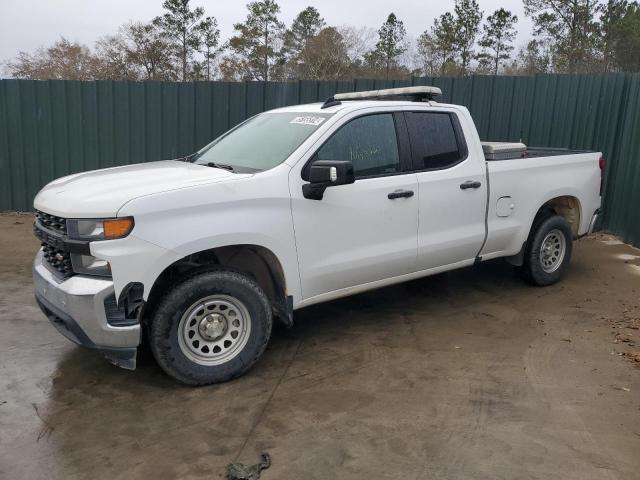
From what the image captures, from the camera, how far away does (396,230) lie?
192 inches

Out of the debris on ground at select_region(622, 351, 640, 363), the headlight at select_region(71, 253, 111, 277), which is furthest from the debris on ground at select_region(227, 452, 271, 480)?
the debris on ground at select_region(622, 351, 640, 363)

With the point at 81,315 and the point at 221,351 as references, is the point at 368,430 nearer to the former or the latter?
the point at 221,351

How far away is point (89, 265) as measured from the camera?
370cm

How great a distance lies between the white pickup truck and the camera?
3689 millimetres

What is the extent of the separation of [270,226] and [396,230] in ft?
4.00

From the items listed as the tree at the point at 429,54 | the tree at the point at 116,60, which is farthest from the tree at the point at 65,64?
the tree at the point at 429,54

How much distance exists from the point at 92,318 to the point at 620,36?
3462 cm

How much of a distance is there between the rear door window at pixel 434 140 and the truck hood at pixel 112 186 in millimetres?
1691

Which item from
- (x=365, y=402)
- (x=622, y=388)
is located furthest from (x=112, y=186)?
(x=622, y=388)

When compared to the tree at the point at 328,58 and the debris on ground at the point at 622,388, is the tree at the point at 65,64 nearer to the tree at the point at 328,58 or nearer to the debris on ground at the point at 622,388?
the tree at the point at 328,58

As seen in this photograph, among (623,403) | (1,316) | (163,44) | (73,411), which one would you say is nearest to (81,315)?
(73,411)

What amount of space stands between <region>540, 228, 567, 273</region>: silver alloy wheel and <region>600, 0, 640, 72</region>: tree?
1116 inches

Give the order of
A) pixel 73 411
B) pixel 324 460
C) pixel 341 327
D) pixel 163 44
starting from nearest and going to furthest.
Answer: pixel 324 460, pixel 73 411, pixel 341 327, pixel 163 44

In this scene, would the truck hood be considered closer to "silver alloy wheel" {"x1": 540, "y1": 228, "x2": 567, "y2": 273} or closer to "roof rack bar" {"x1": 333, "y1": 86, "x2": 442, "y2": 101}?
"roof rack bar" {"x1": 333, "y1": 86, "x2": 442, "y2": 101}
